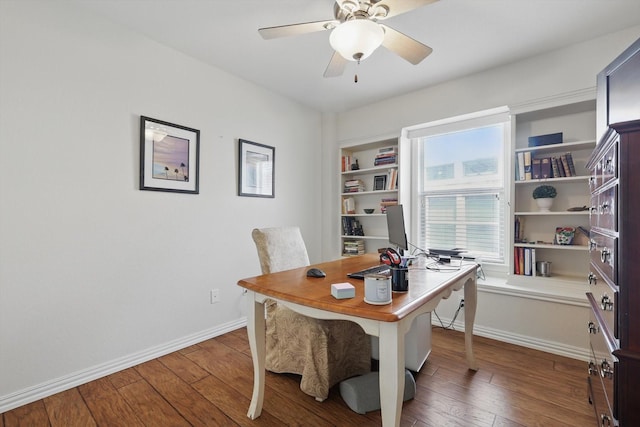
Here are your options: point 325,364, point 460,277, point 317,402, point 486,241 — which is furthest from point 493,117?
point 317,402

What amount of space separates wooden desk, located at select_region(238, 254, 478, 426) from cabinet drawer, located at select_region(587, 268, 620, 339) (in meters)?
0.59

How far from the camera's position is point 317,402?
5.57ft

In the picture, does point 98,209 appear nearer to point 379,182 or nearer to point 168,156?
point 168,156

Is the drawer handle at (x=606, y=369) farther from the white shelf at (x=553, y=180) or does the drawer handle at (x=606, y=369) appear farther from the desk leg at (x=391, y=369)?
the white shelf at (x=553, y=180)

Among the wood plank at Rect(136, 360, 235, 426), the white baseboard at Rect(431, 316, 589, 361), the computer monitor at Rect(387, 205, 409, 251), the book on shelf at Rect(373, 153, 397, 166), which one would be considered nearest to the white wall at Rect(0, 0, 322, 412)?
the wood plank at Rect(136, 360, 235, 426)

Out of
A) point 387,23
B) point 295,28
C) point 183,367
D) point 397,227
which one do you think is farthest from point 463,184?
point 183,367

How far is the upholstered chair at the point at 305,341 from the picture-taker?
1722mm

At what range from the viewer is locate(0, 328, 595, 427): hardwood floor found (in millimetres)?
1559

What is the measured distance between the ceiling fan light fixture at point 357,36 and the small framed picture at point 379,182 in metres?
2.22

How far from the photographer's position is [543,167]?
249cm

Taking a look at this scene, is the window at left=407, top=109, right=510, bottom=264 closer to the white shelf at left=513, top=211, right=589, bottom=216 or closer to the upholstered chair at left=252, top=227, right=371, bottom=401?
the white shelf at left=513, top=211, right=589, bottom=216

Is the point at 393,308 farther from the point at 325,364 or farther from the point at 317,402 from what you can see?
the point at 317,402

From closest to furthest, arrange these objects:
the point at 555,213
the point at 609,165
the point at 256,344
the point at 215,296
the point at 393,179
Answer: the point at 609,165
the point at 256,344
the point at 555,213
the point at 215,296
the point at 393,179

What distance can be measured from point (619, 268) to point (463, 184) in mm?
2318
